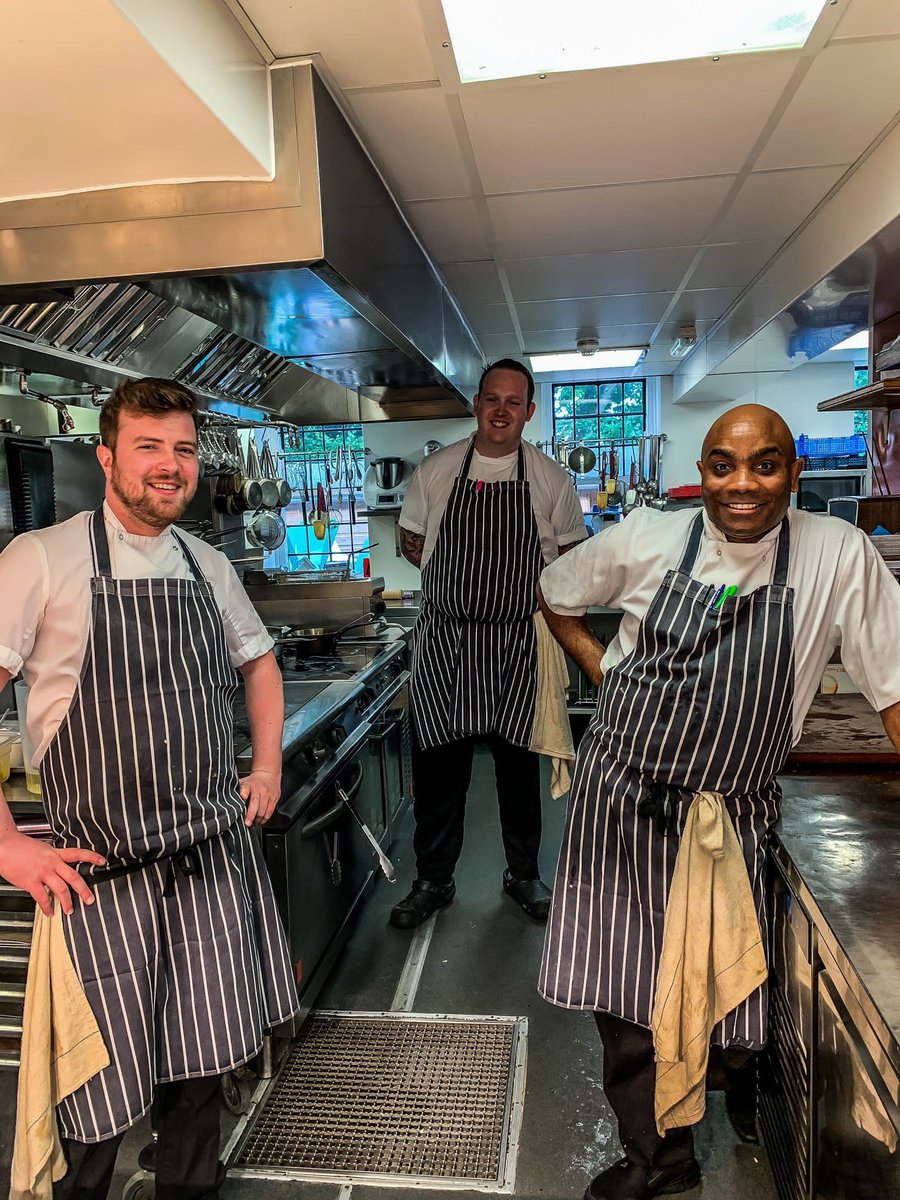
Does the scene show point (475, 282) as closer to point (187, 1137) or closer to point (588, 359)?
point (588, 359)

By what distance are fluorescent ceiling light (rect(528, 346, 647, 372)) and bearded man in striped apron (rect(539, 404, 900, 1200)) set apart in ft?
11.8

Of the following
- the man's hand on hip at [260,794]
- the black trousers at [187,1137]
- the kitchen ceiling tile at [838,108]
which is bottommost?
the black trousers at [187,1137]

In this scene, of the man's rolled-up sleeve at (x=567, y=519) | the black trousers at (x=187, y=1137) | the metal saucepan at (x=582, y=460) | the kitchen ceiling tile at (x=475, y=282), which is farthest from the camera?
the metal saucepan at (x=582, y=460)

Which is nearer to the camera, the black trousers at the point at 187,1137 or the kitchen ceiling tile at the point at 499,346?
the black trousers at the point at 187,1137

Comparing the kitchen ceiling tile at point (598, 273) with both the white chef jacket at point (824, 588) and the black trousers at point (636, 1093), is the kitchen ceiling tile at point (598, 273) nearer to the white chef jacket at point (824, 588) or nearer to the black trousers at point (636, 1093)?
the white chef jacket at point (824, 588)

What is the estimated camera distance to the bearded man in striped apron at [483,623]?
273 cm

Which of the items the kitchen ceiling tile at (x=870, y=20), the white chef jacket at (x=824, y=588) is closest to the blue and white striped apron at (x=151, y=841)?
the white chef jacket at (x=824, y=588)

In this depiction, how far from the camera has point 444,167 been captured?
2182 mm

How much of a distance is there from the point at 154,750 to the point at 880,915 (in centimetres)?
122

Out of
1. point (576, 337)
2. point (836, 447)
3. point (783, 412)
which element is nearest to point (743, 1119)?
point (576, 337)

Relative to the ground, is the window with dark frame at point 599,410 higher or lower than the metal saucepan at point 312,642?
higher

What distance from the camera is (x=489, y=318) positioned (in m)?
4.04

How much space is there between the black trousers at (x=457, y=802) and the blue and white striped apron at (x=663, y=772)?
1.11 metres

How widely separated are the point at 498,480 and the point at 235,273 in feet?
4.35
